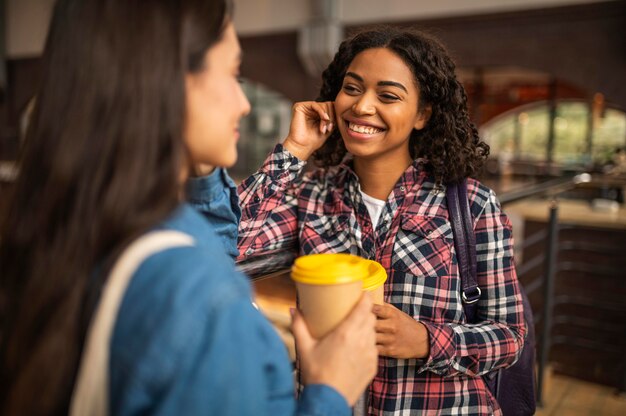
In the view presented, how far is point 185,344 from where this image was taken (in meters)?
0.63

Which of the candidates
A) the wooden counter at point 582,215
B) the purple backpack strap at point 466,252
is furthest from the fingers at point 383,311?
the wooden counter at point 582,215

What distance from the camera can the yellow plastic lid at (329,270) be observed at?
0.82 metres

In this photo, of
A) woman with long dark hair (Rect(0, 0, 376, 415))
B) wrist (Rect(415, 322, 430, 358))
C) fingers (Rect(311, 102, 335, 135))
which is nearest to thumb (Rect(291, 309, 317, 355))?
woman with long dark hair (Rect(0, 0, 376, 415))

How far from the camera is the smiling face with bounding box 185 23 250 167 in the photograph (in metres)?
0.75

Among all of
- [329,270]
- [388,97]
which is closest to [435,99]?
[388,97]

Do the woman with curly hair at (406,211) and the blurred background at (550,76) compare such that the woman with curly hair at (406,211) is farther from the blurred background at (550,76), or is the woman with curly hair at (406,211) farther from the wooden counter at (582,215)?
the wooden counter at (582,215)

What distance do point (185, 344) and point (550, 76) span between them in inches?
269

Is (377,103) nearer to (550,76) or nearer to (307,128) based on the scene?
(307,128)

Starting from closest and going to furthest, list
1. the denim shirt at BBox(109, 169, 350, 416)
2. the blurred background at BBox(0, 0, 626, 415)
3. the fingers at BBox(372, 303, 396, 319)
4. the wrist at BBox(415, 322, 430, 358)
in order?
the denim shirt at BBox(109, 169, 350, 416)
the fingers at BBox(372, 303, 396, 319)
the wrist at BBox(415, 322, 430, 358)
the blurred background at BBox(0, 0, 626, 415)

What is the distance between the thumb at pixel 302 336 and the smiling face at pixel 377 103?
2.16 feet

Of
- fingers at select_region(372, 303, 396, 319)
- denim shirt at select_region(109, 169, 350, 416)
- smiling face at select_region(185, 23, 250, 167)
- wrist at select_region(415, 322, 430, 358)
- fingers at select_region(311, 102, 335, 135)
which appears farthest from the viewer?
fingers at select_region(311, 102, 335, 135)

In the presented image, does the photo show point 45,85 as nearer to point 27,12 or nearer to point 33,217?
point 33,217

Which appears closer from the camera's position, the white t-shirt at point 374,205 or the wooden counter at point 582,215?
the white t-shirt at point 374,205

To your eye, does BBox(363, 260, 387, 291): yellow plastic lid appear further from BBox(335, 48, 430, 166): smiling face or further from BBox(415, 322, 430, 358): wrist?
BBox(335, 48, 430, 166): smiling face
